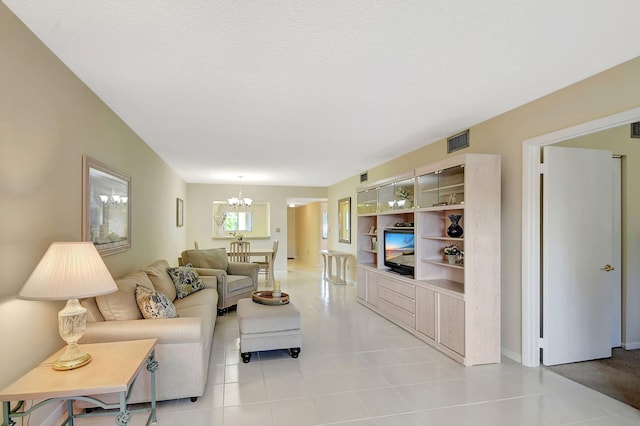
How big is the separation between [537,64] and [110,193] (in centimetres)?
371

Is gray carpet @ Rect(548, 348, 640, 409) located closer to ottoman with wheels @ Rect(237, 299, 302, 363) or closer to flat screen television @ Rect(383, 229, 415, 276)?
flat screen television @ Rect(383, 229, 415, 276)

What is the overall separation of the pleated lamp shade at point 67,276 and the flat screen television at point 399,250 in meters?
3.52

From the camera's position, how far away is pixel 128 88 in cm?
277

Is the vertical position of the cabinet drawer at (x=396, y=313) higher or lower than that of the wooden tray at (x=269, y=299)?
lower

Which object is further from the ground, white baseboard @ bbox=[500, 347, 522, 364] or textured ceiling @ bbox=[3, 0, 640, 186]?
textured ceiling @ bbox=[3, 0, 640, 186]

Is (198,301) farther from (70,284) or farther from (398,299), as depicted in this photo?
(398,299)

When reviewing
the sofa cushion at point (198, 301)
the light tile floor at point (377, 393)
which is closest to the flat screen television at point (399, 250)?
the light tile floor at point (377, 393)

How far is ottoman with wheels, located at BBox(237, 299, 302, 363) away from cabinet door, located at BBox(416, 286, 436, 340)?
4.83 feet

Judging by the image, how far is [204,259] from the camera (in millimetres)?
5824

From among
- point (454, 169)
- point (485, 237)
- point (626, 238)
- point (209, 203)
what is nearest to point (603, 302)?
point (626, 238)

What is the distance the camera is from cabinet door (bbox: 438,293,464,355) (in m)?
3.32

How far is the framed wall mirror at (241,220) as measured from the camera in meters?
9.30

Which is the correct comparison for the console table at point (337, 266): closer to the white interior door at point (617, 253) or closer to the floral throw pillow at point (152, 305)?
the white interior door at point (617, 253)

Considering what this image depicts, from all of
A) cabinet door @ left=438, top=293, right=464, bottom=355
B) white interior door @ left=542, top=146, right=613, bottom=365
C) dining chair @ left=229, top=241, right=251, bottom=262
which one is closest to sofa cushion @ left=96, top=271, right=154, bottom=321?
cabinet door @ left=438, top=293, right=464, bottom=355
